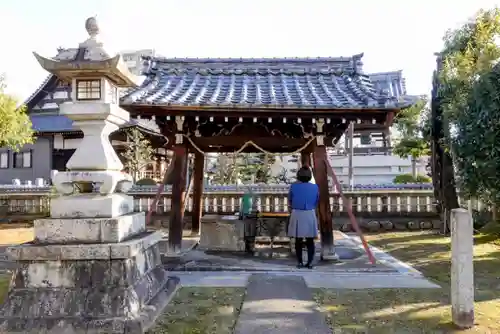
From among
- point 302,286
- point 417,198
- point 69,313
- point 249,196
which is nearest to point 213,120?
point 249,196

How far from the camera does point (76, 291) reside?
462 centimetres

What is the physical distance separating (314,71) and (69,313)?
7.52 m

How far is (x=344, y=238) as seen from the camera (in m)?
11.4

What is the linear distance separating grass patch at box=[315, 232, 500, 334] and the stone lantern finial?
15.2ft

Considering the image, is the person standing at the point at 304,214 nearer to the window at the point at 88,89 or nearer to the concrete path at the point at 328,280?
the concrete path at the point at 328,280

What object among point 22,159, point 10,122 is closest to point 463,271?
point 10,122

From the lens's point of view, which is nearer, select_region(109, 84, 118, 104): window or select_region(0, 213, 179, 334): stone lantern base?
select_region(0, 213, 179, 334): stone lantern base

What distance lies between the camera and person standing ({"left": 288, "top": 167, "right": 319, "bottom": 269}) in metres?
7.34

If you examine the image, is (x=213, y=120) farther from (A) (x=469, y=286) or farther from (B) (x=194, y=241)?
(A) (x=469, y=286)

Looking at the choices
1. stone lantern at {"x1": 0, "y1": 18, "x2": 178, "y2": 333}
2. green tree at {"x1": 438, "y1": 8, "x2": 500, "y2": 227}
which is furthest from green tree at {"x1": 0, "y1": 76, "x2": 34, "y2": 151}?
green tree at {"x1": 438, "y1": 8, "x2": 500, "y2": 227}

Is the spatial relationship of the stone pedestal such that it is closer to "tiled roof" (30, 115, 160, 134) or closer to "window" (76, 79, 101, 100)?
"window" (76, 79, 101, 100)

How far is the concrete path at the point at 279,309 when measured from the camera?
444 cm

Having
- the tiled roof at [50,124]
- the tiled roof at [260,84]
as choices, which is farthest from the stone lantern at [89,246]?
the tiled roof at [50,124]

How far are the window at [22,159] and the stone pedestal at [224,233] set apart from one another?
21366mm
